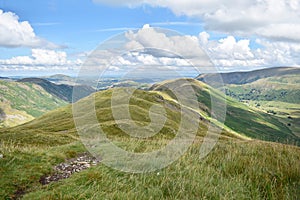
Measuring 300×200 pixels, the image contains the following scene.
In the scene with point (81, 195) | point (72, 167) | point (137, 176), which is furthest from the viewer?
point (72, 167)

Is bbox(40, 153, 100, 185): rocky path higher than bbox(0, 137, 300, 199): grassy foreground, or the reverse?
bbox(0, 137, 300, 199): grassy foreground

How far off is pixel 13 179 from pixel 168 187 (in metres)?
5.39

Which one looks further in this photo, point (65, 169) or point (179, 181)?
point (65, 169)

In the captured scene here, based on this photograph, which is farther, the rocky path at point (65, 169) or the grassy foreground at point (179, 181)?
the rocky path at point (65, 169)

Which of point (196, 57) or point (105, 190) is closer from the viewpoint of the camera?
point (105, 190)

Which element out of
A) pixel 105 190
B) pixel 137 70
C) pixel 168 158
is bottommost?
pixel 168 158

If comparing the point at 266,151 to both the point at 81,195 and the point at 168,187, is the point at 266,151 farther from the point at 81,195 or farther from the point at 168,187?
the point at 81,195

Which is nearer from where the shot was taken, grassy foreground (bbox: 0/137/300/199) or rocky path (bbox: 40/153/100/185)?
grassy foreground (bbox: 0/137/300/199)

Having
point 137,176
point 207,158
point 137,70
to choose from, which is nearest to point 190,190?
point 137,176

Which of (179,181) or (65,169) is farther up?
(179,181)

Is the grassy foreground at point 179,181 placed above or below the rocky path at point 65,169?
above

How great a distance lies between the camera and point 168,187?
312 inches

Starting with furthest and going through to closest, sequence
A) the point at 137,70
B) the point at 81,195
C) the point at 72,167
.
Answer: the point at 137,70, the point at 72,167, the point at 81,195

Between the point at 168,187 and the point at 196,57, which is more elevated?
the point at 196,57
